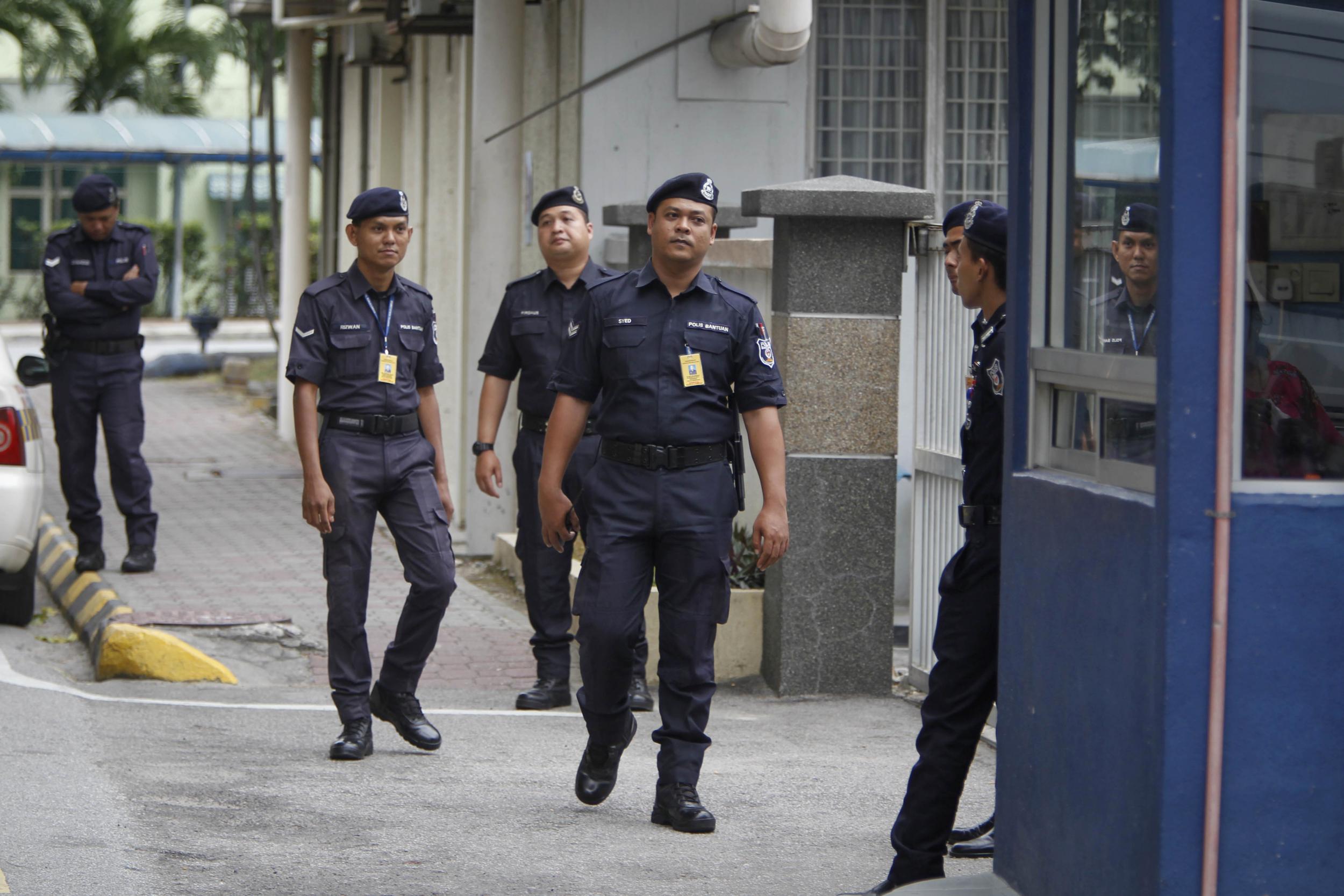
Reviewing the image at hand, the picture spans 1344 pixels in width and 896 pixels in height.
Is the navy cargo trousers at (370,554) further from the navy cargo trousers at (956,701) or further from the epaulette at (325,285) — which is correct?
the navy cargo trousers at (956,701)

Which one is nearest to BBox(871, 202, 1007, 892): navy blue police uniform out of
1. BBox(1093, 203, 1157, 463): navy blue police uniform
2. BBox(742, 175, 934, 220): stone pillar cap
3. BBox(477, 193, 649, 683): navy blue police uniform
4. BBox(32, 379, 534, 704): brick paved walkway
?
BBox(1093, 203, 1157, 463): navy blue police uniform

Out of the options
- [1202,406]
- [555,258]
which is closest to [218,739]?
[555,258]

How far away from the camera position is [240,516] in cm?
1247

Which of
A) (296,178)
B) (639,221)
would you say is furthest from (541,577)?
(296,178)

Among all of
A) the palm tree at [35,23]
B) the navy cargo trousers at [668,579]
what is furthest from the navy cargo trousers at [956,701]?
the palm tree at [35,23]

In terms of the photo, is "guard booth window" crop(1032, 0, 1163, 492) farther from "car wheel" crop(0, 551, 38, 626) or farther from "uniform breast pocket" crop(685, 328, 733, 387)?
"car wheel" crop(0, 551, 38, 626)

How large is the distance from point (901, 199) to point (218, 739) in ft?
10.9

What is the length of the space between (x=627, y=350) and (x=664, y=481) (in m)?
0.41

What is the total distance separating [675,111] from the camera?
10078 mm

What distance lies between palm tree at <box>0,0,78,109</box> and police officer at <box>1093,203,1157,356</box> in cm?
3852

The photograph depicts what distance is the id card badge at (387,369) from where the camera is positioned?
20.8 feet

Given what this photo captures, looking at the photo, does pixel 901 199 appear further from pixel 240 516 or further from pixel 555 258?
pixel 240 516

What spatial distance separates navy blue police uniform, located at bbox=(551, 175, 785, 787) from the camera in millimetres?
5414

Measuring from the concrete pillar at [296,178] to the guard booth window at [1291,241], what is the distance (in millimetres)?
14306
